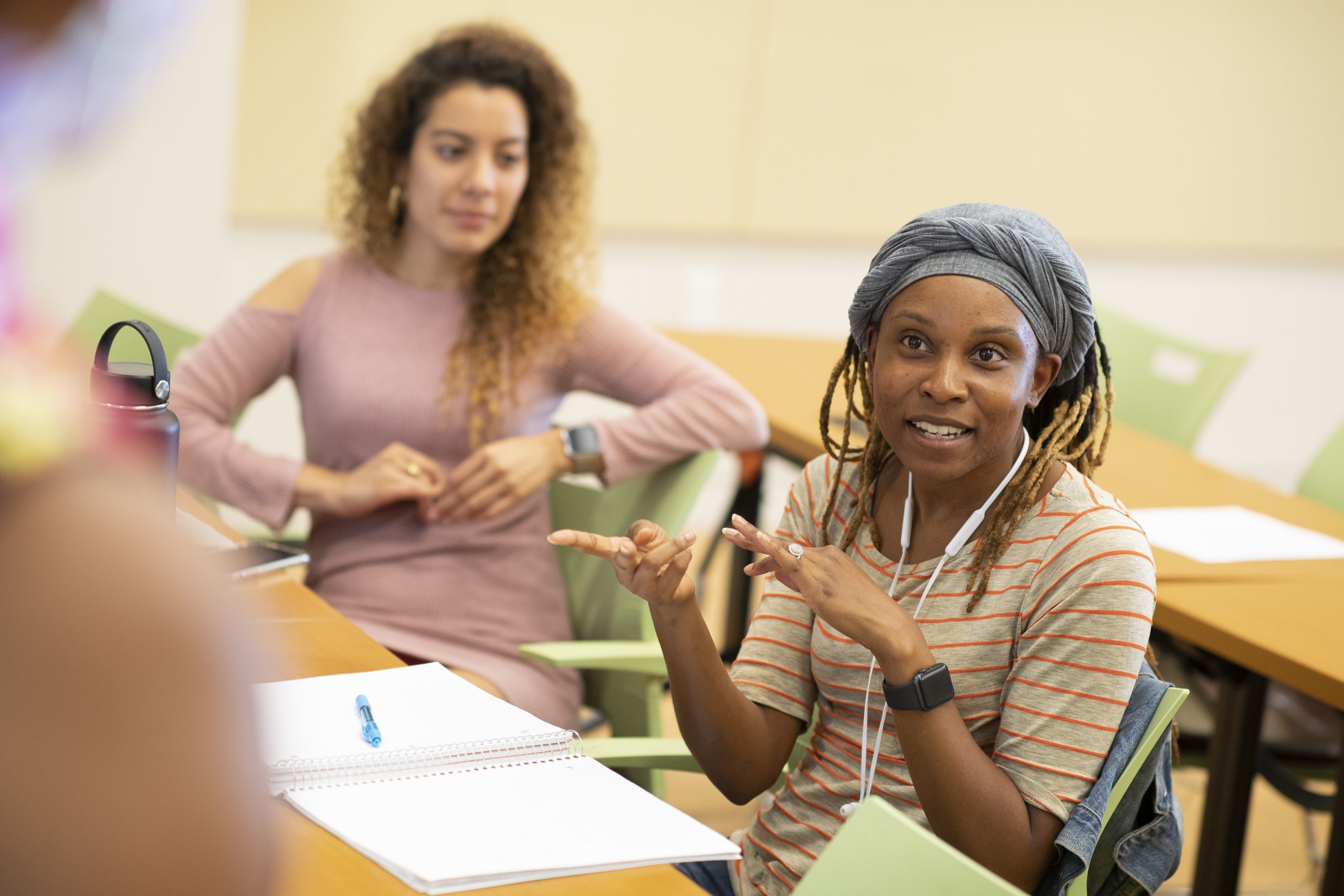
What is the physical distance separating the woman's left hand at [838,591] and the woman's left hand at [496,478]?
35.6 inches

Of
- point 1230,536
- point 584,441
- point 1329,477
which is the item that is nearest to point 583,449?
point 584,441

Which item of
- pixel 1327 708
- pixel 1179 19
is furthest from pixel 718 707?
pixel 1179 19

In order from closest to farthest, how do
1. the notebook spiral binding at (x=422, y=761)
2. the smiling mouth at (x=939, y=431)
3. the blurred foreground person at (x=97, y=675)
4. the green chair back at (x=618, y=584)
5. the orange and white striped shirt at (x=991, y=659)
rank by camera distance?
the blurred foreground person at (x=97, y=675) → the notebook spiral binding at (x=422, y=761) → the orange and white striped shirt at (x=991, y=659) → the smiling mouth at (x=939, y=431) → the green chair back at (x=618, y=584)

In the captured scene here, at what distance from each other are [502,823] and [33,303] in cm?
77

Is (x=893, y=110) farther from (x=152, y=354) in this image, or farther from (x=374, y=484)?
(x=152, y=354)

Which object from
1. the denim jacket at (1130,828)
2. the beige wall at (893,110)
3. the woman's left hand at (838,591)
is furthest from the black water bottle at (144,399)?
the beige wall at (893,110)

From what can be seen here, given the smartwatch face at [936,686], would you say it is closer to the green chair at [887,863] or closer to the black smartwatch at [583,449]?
the green chair at [887,863]

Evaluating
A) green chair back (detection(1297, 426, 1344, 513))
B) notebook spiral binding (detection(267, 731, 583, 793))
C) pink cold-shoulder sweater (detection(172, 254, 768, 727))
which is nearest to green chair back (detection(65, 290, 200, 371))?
pink cold-shoulder sweater (detection(172, 254, 768, 727))

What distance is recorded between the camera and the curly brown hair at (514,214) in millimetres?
2287

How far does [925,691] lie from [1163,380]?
96.6 inches

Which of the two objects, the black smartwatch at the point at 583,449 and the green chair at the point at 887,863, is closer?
the green chair at the point at 887,863

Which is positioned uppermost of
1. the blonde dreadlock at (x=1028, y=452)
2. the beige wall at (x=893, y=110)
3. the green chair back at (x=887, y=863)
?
the beige wall at (x=893, y=110)

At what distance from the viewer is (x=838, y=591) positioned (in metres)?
1.28

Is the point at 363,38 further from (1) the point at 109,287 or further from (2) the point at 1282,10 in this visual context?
(2) the point at 1282,10
